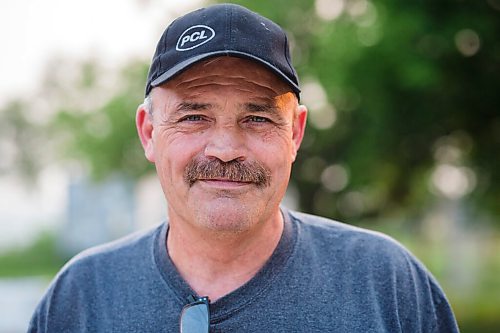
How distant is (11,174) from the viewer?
2033 centimetres

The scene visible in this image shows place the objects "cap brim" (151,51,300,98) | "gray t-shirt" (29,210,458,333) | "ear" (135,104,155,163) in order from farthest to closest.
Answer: "ear" (135,104,155,163)
"gray t-shirt" (29,210,458,333)
"cap brim" (151,51,300,98)

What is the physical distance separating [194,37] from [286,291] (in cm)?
79

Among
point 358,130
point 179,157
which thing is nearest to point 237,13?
point 179,157

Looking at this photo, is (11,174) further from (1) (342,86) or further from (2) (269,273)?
(2) (269,273)

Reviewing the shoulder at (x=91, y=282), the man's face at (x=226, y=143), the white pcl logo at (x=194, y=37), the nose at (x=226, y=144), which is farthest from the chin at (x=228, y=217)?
the white pcl logo at (x=194, y=37)

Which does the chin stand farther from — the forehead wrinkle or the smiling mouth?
the forehead wrinkle

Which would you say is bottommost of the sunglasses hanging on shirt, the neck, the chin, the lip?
the sunglasses hanging on shirt

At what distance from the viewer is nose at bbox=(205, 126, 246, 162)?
2.02 metres

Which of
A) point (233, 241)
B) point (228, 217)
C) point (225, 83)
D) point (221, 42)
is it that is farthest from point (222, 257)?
point (221, 42)

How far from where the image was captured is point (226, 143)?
6.66 ft

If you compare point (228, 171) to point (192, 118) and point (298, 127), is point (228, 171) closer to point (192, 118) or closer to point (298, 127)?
point (192, 118)

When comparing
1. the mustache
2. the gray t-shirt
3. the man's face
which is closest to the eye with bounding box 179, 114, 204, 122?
the man's face

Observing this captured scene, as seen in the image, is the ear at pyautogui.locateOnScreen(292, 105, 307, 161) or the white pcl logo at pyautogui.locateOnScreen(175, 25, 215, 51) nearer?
the white pcl logo at pyautogui.locateOnScreen(175, 25, 215, 51)

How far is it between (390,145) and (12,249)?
46.2ft
